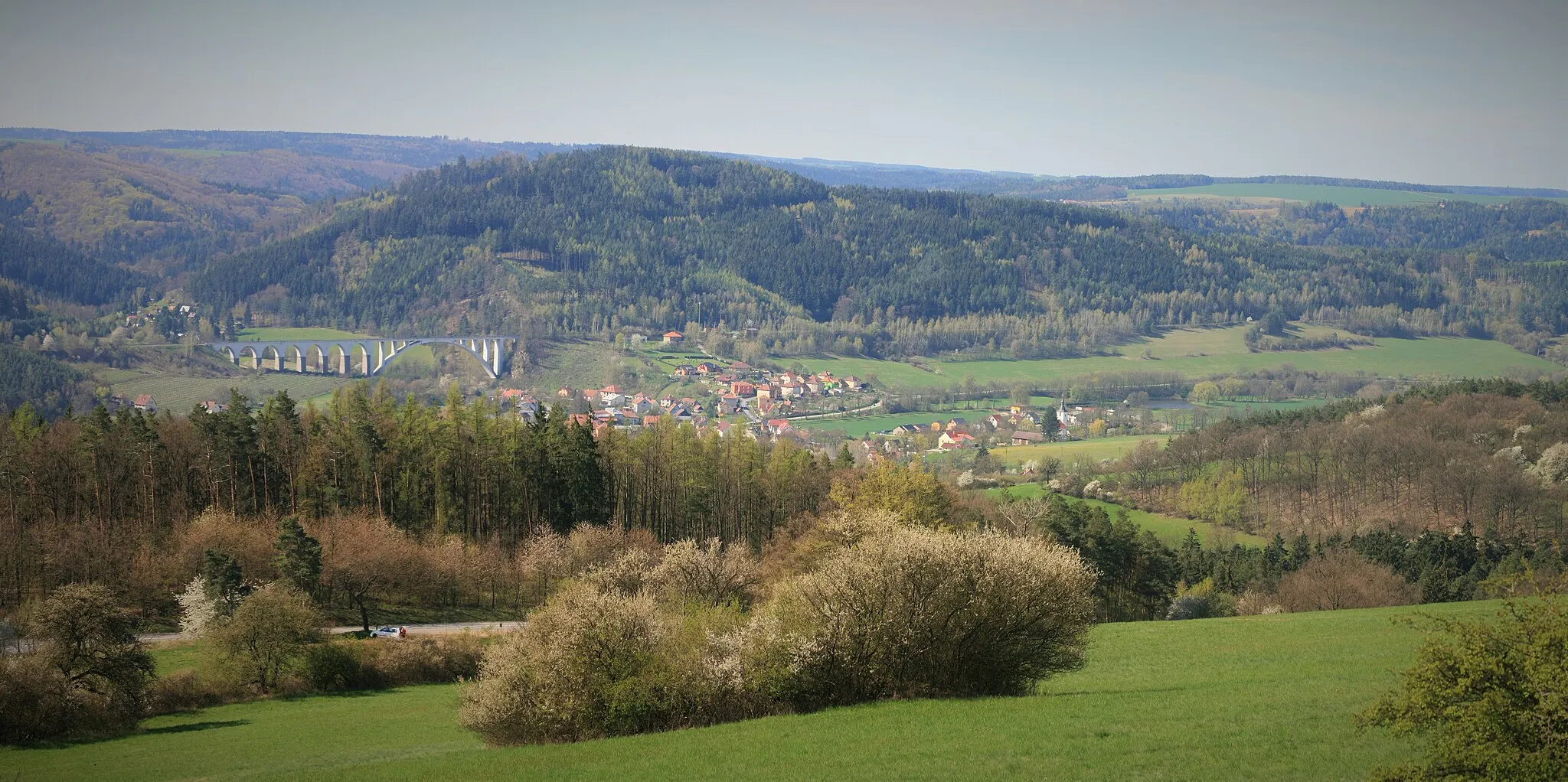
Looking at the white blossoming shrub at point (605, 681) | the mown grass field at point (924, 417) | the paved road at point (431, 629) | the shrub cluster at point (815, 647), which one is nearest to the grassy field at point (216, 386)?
the mown grass field at point (924, 417)

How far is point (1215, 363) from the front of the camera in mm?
176375

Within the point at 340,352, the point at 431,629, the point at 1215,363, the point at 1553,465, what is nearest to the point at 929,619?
the point at 431,629

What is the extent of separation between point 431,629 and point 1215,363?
154 metres

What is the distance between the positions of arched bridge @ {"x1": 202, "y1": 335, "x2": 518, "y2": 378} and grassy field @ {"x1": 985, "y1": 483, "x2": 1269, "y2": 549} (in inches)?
3561

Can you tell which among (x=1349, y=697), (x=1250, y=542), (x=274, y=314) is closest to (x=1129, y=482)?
(x=1250, y=542)

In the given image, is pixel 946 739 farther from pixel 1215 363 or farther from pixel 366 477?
pixel 1215 363

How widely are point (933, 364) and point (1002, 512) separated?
378ft

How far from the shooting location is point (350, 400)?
61.2 meters

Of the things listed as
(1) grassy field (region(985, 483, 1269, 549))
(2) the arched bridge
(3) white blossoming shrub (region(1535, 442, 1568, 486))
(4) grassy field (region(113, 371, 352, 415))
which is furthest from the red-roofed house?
(2) the arched bridge

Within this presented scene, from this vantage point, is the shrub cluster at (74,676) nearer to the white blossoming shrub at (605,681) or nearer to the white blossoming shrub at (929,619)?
the white blossoming shrub at (605,681)

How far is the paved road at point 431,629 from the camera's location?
44844 mm

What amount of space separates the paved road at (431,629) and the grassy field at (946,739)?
1040 centimetres

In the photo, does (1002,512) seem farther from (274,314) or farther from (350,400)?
(274,314)

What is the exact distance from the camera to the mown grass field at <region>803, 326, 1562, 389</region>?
16438 centimetres
